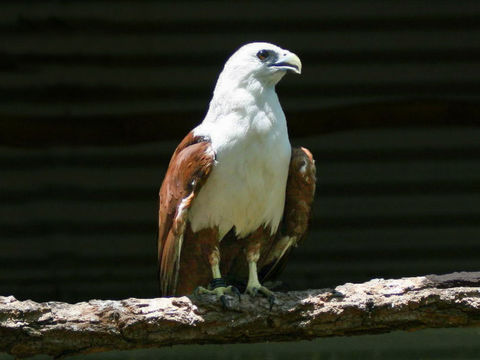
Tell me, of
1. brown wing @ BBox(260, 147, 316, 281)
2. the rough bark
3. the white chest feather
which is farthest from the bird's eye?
the rough bark

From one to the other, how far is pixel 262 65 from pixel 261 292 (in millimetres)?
1047

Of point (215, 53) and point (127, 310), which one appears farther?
point (215, 53)

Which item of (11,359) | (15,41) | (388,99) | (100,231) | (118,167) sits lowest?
(11,359)

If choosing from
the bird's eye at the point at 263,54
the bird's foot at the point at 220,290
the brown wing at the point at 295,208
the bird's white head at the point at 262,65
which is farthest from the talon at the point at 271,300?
the bird's eye at the point at 263,54

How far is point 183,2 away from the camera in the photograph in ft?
17.3

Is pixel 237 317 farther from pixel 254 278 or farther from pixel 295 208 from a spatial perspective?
pixel 295 208

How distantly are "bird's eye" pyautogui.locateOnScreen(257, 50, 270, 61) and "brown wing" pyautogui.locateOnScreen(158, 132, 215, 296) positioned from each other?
473 millimetres

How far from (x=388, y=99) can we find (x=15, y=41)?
86.3 inches

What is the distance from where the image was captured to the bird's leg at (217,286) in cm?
387

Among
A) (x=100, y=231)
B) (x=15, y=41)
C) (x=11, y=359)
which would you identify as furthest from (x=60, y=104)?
(x=11, y=359)

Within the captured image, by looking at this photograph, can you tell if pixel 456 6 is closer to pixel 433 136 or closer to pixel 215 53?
pixel 433 136

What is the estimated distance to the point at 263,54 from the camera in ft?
14.1

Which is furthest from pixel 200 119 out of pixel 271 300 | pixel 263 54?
pixel 271 300

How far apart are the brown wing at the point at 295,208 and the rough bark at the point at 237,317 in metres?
0.65
